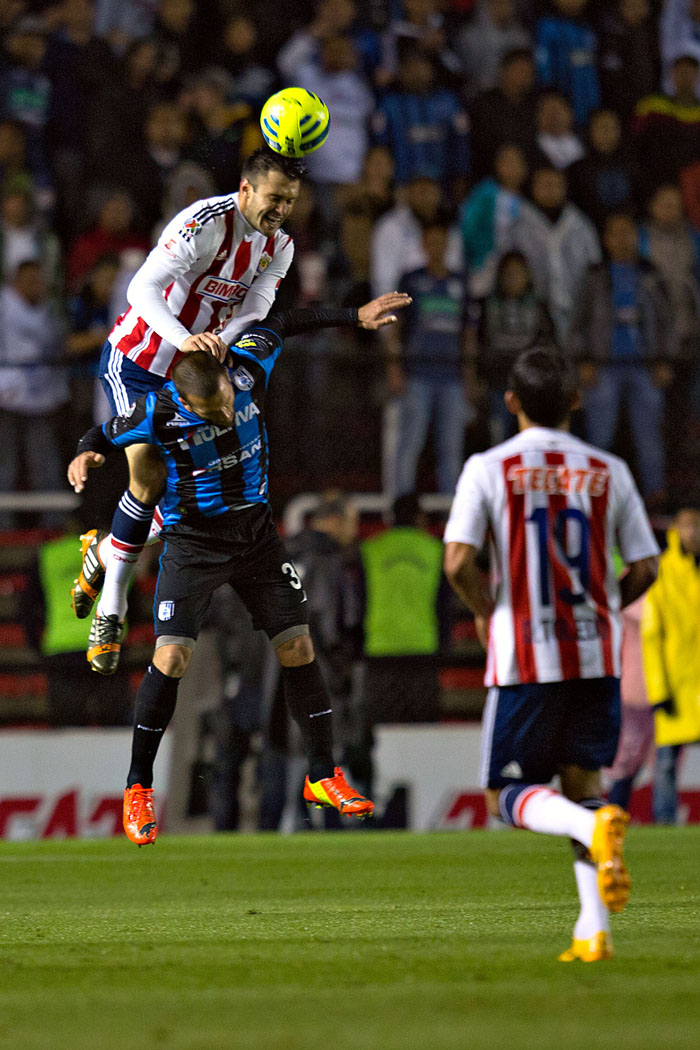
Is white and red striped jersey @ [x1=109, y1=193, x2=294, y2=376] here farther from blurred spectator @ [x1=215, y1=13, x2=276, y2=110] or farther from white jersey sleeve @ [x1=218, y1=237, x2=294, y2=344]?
blurred spectator @ [x1=215, y1=13, x2=276, y2=110]

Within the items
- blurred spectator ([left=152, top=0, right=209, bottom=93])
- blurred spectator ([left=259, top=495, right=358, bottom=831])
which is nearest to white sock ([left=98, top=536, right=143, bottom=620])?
blurred spectator ([left=259, top=495, right=358, bottom=831])

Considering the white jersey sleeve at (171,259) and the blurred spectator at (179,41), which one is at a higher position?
the blurred spectator at (179,41)

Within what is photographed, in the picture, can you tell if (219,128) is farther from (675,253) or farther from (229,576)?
(229,576)

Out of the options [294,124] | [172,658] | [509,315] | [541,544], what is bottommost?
[172,658]

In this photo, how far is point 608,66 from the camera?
611 inches

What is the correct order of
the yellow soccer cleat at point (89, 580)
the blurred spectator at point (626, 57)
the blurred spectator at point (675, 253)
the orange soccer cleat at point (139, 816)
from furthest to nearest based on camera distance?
the blurred spectator at point (626, 57)
the blurred spectator at point (675, 253)
the yellow soccer cleat at point (89, 580)
the orange soccer cleat at point (139, 816)

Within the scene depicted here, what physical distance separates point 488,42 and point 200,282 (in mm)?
9130

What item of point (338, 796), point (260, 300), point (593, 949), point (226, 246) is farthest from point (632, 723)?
point (593, 949)

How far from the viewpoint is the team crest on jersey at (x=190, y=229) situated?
6.70 m

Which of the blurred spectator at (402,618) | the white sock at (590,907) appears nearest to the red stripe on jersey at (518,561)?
the white sock at (590,907)

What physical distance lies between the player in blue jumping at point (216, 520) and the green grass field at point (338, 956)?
78 centimetres

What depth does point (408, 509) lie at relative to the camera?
12.3 m

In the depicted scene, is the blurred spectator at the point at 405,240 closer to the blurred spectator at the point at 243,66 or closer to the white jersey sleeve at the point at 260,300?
the blurred spectator at the point at 243,66

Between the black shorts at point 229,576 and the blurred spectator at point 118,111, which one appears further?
the blurred spectator at point 118,111
